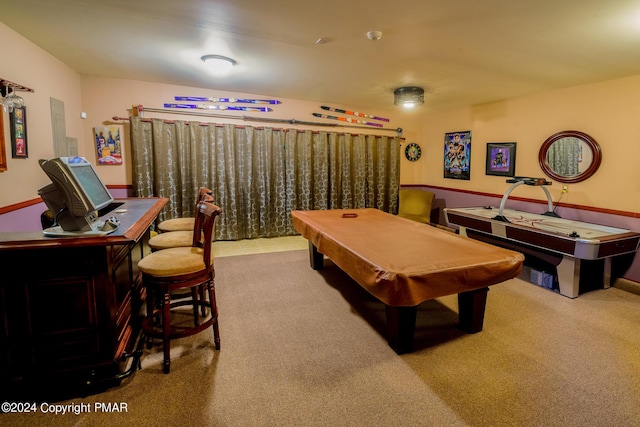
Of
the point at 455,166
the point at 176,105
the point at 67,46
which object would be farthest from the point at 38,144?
the point at 455,166

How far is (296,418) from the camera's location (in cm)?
169

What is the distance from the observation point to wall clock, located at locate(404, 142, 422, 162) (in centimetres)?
662

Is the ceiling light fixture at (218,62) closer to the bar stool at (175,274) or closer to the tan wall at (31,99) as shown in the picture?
the tan wall at (31,99)

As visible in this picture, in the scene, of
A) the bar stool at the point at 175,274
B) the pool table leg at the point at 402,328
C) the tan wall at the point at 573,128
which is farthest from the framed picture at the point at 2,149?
the tan wall at the point at 573,128

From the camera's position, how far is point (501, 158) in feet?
16.5

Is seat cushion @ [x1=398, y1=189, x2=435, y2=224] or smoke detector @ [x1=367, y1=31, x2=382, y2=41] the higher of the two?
smoke detector @ [x1=367, y1=31, x2=382, y2=41]

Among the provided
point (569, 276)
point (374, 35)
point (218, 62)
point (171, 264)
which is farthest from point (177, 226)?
point (569, 276)

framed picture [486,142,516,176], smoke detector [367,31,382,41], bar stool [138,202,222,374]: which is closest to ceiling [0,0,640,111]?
smoke detector [367,31,382,41]

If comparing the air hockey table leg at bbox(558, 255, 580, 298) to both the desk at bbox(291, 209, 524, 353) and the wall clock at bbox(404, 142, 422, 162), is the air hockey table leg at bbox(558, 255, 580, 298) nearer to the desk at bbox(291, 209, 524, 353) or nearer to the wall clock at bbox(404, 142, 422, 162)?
the desk at bbox(291, 209, 524, 353)

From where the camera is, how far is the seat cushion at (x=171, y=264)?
2.00 meters

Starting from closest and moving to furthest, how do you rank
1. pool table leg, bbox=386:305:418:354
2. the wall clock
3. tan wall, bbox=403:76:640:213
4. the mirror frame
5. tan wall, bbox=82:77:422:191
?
pool table leg, bbox=386:305:418:354, tan wall, bbox=403:76:640:213, the mirror frame, tan wall, bbox=82:77:422:191, the wall clock

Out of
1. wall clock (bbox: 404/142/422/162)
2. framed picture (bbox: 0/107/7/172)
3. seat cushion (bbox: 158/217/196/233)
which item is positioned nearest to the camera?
framed picture (bbox: 0/107/7/172)

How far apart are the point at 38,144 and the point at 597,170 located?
6.16 m

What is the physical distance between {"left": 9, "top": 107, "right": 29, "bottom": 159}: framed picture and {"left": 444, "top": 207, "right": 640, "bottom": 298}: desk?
491cm
